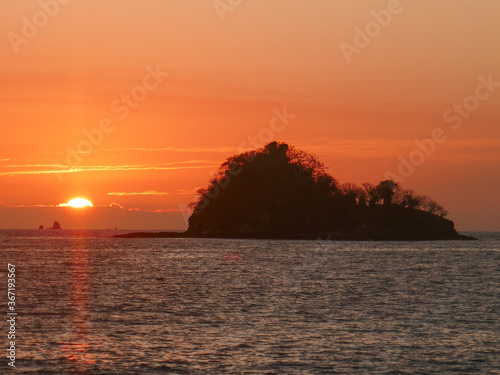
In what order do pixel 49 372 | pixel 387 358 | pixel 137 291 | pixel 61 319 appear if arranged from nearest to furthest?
pixel 49 372, pixel 387 358, pixel 61 319, pixel 137 291

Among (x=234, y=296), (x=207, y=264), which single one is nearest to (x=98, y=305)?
(x=234, y=296)

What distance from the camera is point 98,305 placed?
192ft

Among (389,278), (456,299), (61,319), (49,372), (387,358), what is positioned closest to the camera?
(49,372)

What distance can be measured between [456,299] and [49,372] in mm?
39928

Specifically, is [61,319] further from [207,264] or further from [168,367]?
[207,264]

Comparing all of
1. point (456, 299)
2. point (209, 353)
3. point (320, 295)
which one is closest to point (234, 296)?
point (320, 295)

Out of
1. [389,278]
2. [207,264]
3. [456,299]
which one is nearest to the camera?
[456,299]

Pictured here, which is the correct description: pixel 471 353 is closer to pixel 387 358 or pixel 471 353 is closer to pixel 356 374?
pixel 387 358

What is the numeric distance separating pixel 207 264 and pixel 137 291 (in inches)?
1770

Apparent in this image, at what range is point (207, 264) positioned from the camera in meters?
115

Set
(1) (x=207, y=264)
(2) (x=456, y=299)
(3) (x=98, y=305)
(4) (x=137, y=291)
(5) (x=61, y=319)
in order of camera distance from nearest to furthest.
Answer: (5) (x=61, y=319) → (3) (x=98, y=305) → (2) (x=456, y=299) → (4) (x=137, y=291) → (1) (x=207, y=264)

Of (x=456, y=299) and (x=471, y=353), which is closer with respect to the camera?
(x=471, y=353)

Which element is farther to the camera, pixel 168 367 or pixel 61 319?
pixel 61 319

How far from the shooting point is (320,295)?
6700 cm
